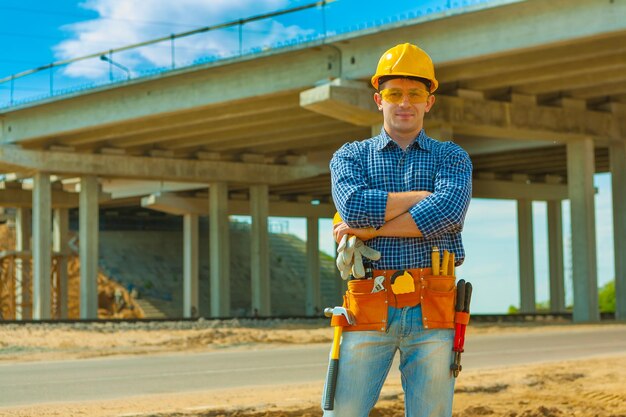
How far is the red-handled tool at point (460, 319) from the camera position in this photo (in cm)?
413

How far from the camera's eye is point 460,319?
4145mm

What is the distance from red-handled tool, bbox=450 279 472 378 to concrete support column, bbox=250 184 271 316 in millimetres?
45393

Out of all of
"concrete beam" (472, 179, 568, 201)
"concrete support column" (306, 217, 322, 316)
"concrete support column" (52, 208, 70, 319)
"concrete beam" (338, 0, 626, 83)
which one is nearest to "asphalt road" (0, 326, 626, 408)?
"concrete beam" (338, 0, 626, 83)

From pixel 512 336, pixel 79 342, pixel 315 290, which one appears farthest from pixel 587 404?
pixel 315 290

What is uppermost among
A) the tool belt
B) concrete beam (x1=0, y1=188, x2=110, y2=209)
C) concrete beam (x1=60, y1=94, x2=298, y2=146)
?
concrete beam (x1=60, y1=94, x2=298, y2=146)

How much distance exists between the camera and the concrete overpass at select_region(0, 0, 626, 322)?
94.7 feet

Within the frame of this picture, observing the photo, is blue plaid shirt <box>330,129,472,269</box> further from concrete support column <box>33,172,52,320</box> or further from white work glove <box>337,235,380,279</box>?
concrete support column <box>33,172,52,320</box>

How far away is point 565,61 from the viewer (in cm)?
2914

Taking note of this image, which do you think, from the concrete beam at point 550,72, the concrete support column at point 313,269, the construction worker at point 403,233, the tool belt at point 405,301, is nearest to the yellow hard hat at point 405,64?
the construction worker at point 403,233

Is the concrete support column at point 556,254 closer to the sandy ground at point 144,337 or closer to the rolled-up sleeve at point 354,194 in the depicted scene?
the sandy ground at point 144,337

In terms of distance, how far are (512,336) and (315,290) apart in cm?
3848

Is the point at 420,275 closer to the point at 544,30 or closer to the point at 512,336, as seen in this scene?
the point at 512,336

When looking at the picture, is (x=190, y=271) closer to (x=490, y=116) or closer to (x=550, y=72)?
(x=490, y=116)

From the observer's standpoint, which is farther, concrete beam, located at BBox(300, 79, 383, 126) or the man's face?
concrete beam, located at BBox(300, 79, 383, 126)
